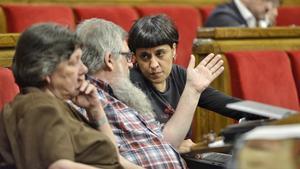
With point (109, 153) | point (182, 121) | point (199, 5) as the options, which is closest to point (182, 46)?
point (199, 5)

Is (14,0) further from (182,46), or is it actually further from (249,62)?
(249,62)

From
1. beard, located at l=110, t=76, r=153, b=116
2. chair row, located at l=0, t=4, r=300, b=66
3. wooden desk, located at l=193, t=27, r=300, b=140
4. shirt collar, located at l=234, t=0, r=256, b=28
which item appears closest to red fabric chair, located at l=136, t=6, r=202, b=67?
chair row, located at l=0, t=4, r=300, b=66

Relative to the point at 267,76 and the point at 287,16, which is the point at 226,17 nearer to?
the point at 287,16

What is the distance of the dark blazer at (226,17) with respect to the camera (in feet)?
8.51

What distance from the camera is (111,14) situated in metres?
2.38

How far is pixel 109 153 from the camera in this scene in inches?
49.6

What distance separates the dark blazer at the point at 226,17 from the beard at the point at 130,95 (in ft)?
3.58

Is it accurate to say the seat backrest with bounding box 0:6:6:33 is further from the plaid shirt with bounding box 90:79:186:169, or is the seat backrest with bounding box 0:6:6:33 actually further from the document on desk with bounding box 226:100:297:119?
the document on desk with bounding box 226:100:297:119

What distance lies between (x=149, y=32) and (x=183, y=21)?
920 millimetres

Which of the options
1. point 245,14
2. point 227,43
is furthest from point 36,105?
point 245,14

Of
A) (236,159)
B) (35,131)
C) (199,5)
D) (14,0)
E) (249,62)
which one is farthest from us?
(199,5)

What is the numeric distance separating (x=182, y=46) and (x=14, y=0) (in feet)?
1.79

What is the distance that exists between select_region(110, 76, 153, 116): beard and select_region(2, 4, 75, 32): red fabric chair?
720 millimetres

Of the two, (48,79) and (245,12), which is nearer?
(48,79)
